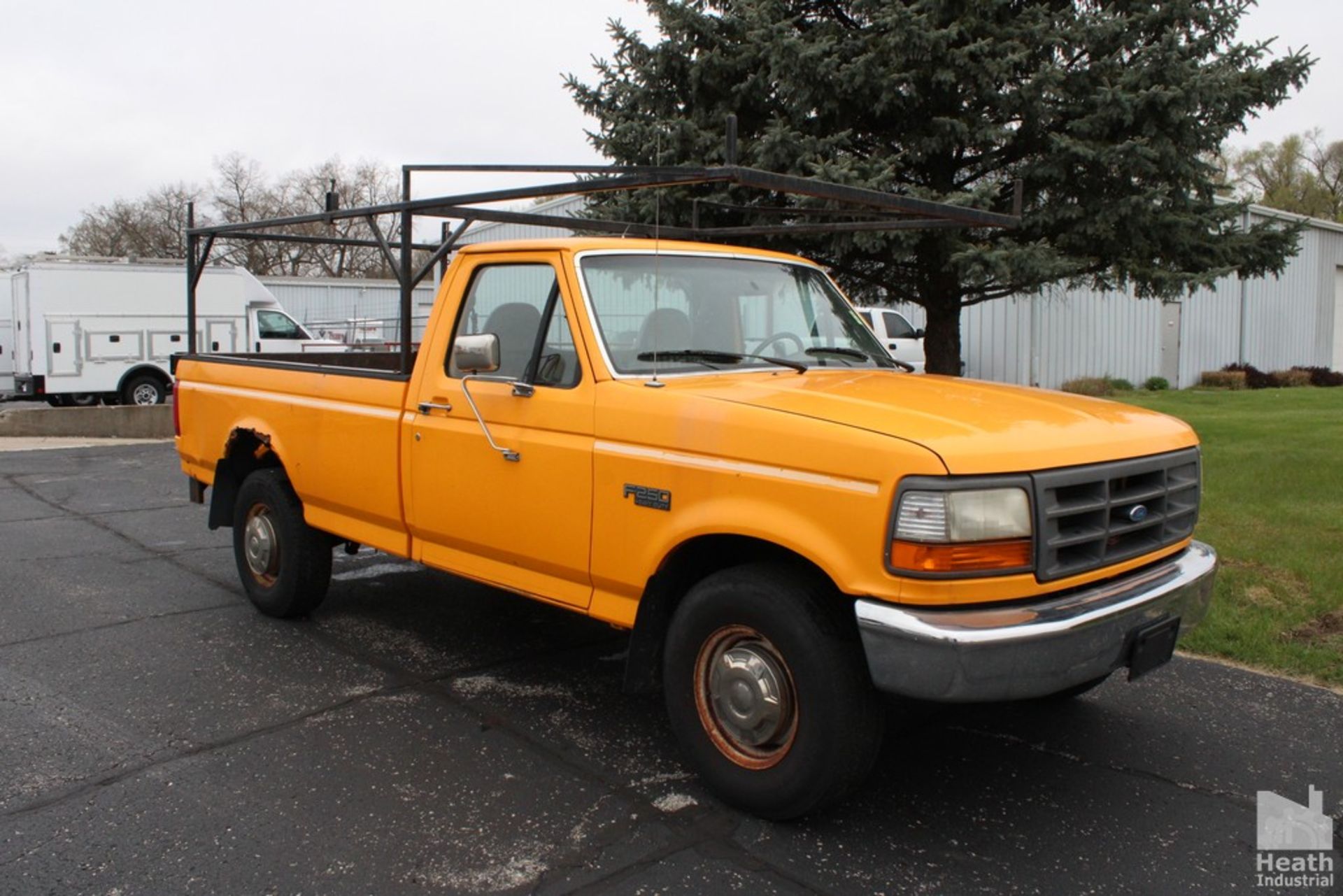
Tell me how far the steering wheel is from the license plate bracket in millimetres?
1889

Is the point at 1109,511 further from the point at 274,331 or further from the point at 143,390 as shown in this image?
the point at 274,331

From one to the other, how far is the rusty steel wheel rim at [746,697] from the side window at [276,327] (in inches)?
828

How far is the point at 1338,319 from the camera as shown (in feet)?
99.3

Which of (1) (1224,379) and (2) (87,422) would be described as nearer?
(2) (87,422)

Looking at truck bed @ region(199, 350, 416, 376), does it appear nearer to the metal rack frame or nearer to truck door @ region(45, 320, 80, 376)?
the metal rack frame

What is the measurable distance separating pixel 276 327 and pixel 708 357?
21000 mm

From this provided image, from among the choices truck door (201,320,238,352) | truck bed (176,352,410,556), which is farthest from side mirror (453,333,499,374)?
truck door (201,320,238,352)

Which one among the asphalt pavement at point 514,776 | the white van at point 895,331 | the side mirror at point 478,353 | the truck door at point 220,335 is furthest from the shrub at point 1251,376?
the side mirror at point 478,353

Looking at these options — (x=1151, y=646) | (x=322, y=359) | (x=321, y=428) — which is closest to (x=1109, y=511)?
(x=1151, y=646)

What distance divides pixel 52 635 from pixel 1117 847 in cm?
535

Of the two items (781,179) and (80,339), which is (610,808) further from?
(80,339)

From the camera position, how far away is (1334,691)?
5199 mm

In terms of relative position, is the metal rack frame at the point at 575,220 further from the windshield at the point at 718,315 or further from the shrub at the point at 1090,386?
the shrub at the point at 1090,386

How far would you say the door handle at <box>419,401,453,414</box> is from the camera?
192 inches
